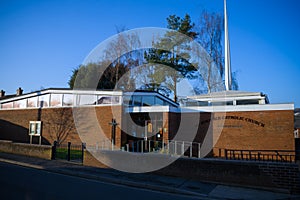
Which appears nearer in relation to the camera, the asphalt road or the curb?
the asphalt road

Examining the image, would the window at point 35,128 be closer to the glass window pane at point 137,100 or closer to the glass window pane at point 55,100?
the glass window pane at point 55,100

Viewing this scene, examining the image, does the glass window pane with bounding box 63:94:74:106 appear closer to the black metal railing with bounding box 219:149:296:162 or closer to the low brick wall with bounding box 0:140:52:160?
the low brick wall with bounding box 0:140:52:160

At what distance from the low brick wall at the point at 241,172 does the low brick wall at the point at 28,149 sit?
8.02m

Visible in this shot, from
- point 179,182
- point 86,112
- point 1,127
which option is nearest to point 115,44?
point 86,112

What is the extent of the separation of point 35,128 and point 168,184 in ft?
57.7

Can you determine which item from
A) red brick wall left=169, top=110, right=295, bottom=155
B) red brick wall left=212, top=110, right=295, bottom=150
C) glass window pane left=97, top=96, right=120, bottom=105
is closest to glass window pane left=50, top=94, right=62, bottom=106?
glass window pane left=97, top=96, right=120, bottom=105

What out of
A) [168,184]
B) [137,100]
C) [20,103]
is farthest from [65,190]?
[20,103]

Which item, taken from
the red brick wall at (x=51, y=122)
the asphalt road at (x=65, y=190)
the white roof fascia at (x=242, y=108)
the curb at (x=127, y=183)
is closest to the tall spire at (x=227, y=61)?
the white roof fascia at (x=242, y=108)

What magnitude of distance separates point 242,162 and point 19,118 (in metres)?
21.9

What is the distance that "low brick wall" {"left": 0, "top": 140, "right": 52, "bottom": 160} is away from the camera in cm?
1423

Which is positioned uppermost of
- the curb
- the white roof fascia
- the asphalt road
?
the white roof fascia

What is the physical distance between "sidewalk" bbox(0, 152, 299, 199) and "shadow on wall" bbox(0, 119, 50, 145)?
478 inches

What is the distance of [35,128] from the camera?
21.9 meters

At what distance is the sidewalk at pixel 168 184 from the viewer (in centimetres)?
753
